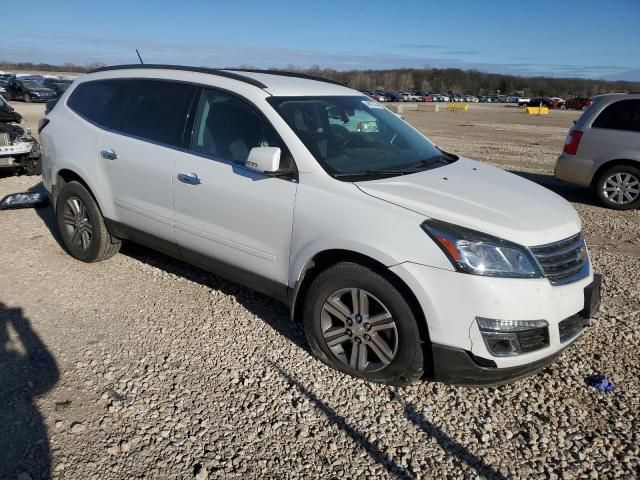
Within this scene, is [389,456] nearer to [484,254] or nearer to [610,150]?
[484,254]

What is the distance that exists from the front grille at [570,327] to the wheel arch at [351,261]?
2.55 feet

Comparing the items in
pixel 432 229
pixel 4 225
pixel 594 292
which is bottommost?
pixel 4 225

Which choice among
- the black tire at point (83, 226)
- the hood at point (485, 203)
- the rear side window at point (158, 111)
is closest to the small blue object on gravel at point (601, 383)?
the hood at point (485, 203)

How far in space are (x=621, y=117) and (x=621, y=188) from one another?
3.64 ft

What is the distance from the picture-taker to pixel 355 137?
381 cm

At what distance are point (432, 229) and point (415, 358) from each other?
782mm

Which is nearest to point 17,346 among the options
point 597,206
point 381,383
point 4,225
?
point 381,383

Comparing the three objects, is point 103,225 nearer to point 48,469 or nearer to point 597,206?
point 48,469

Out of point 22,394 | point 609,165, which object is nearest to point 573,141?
point 609,165

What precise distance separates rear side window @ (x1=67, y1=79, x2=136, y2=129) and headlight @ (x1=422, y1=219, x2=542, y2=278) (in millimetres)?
3248

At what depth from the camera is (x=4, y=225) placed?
6.38m

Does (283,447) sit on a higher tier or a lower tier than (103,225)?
lower

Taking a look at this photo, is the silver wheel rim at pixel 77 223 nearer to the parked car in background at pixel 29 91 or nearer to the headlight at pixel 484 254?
the headlight at pixel 484 254

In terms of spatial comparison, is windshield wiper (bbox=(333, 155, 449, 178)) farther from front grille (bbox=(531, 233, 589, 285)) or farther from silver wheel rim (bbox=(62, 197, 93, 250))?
silver wheel rim (bbox=(62, 197, 93, 250))
